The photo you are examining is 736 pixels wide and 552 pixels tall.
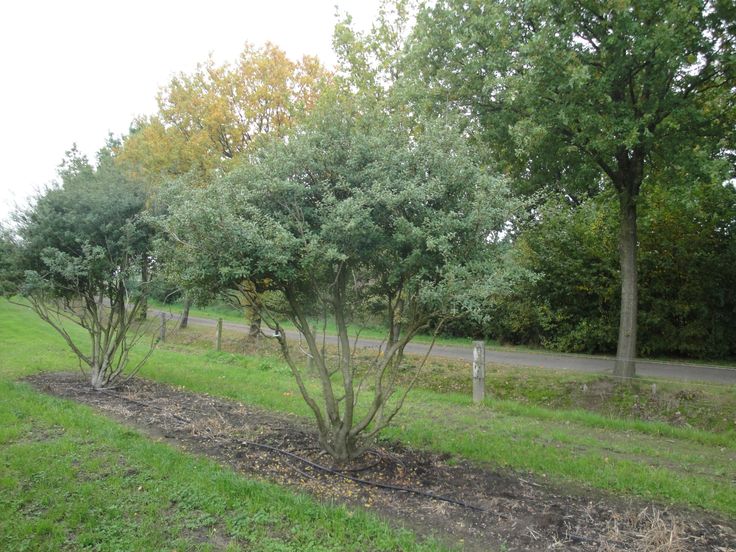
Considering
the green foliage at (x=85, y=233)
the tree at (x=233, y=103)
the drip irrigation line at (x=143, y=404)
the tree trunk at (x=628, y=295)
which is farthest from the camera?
the tree at (x=233, y=103)

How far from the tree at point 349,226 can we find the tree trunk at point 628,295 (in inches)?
243

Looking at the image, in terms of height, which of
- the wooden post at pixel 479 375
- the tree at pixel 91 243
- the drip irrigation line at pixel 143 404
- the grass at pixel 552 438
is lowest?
the drip irrigation line at pixel 143 404

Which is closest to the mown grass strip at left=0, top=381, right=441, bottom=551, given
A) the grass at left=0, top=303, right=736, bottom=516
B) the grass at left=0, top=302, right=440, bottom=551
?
the grass at left=0, top=302, right=440, bottom=551

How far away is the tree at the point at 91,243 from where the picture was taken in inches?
353

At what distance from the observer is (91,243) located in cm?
914

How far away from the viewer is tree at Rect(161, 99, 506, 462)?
16.1 feet

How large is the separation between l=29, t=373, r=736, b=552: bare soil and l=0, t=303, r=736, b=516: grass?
0.43 m

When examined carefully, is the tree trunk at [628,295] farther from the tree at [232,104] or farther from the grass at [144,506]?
the tree at [232,104]

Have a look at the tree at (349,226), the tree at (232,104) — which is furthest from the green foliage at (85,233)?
the tree at (232,104)

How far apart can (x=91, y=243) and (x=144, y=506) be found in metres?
6.17

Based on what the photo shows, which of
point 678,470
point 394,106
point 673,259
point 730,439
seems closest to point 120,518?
point 678,470

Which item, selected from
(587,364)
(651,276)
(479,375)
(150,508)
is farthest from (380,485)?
(651,276)

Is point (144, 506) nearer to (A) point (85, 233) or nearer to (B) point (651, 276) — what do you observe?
(A) point (85, 233)

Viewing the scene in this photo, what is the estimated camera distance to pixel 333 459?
573 centimetres
